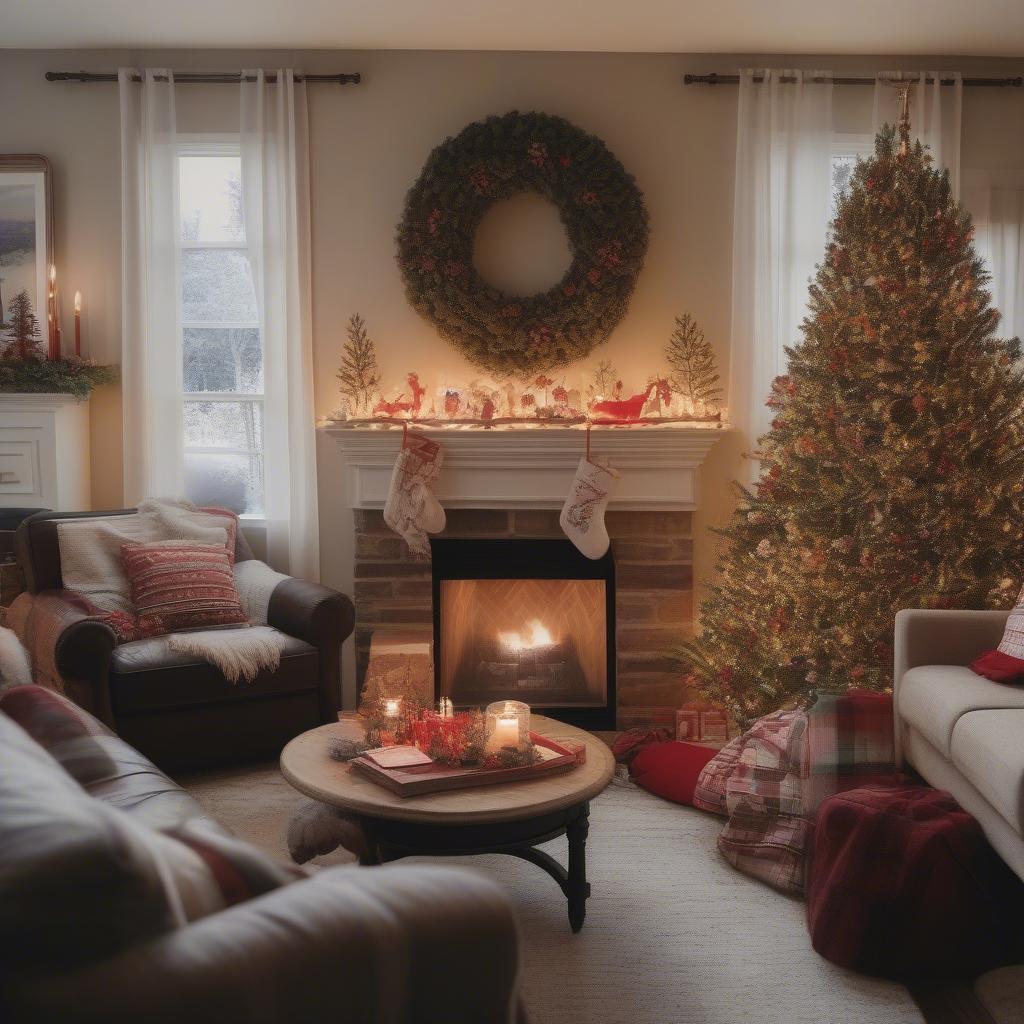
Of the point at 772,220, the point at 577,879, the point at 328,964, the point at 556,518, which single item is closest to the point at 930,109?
the point at 772,220

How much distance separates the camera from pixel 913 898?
220 cm

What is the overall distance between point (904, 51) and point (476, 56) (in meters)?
1.76

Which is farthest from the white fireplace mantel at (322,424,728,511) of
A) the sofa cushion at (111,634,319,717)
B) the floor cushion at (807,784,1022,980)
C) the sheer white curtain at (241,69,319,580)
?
the floor cushion at (807,784,1022,980)

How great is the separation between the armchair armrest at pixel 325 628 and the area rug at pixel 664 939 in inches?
18.4

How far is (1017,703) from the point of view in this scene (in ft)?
8.04

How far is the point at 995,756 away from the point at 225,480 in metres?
3.28

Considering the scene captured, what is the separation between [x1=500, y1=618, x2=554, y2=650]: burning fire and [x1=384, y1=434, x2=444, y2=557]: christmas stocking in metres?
0.61

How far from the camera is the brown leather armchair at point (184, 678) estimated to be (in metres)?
3.23

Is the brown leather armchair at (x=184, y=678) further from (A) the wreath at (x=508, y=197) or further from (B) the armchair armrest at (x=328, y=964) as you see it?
(B) the armchair armrest at (x=328, y=964)

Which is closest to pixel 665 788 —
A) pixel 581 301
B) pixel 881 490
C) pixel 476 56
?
pixel 881 490

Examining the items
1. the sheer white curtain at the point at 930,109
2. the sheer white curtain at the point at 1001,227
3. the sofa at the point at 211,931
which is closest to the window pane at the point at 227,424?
the sheer white curtain at the point at 930,109

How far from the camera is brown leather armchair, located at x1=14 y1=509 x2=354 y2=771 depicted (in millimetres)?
Answer: 3232

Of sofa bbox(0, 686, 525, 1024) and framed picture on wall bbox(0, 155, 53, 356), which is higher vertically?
framed picture on wall bbox(0, 155, 53, 356)

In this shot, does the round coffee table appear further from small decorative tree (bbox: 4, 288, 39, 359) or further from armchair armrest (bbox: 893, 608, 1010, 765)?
small decorative tree (bbox: 4, 288, 39, 359)
